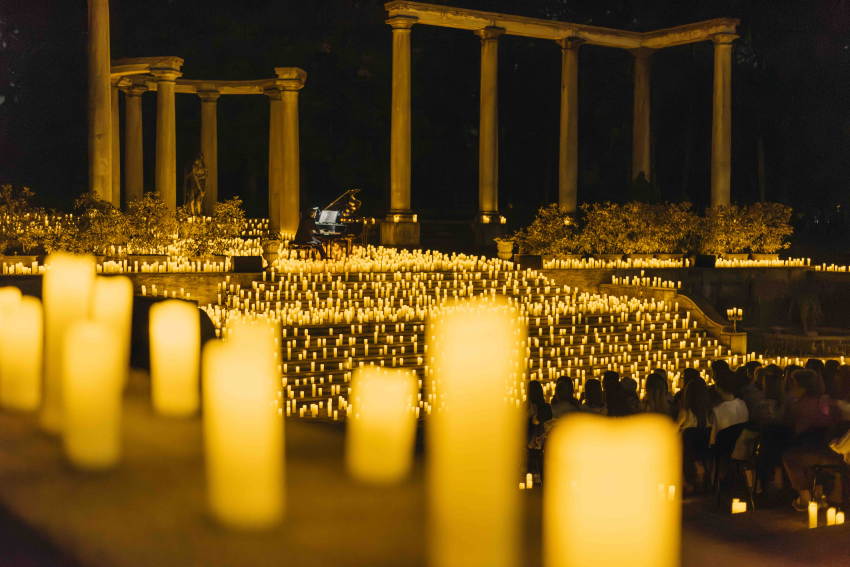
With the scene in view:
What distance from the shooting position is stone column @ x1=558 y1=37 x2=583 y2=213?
43000 mm

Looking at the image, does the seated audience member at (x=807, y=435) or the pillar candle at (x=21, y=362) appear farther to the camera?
the pillar candle at (x=21, y=362)

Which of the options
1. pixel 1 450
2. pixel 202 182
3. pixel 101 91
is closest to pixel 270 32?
pixel 202 182

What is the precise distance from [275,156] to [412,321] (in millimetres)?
20480

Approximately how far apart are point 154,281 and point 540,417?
51.3ft

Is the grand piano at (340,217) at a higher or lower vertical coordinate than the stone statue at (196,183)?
lower

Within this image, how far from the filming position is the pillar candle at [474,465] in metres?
8.11

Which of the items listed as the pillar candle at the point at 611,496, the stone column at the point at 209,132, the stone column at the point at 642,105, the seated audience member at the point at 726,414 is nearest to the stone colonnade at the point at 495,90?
the stone column at the point at 642,105

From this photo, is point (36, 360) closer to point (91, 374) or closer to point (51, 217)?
point (91, 374)

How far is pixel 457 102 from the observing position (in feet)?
187

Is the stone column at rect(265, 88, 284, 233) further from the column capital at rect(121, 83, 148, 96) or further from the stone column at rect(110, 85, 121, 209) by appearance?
the stone column at rect(110, 85, 121, 209)

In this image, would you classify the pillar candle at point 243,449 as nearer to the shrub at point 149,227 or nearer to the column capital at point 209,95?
the shrub at point 149,227

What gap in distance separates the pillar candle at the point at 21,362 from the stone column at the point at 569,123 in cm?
2922

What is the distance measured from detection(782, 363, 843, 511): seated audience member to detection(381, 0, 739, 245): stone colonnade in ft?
95.0

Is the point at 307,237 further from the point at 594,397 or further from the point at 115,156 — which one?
the point at 594,397
